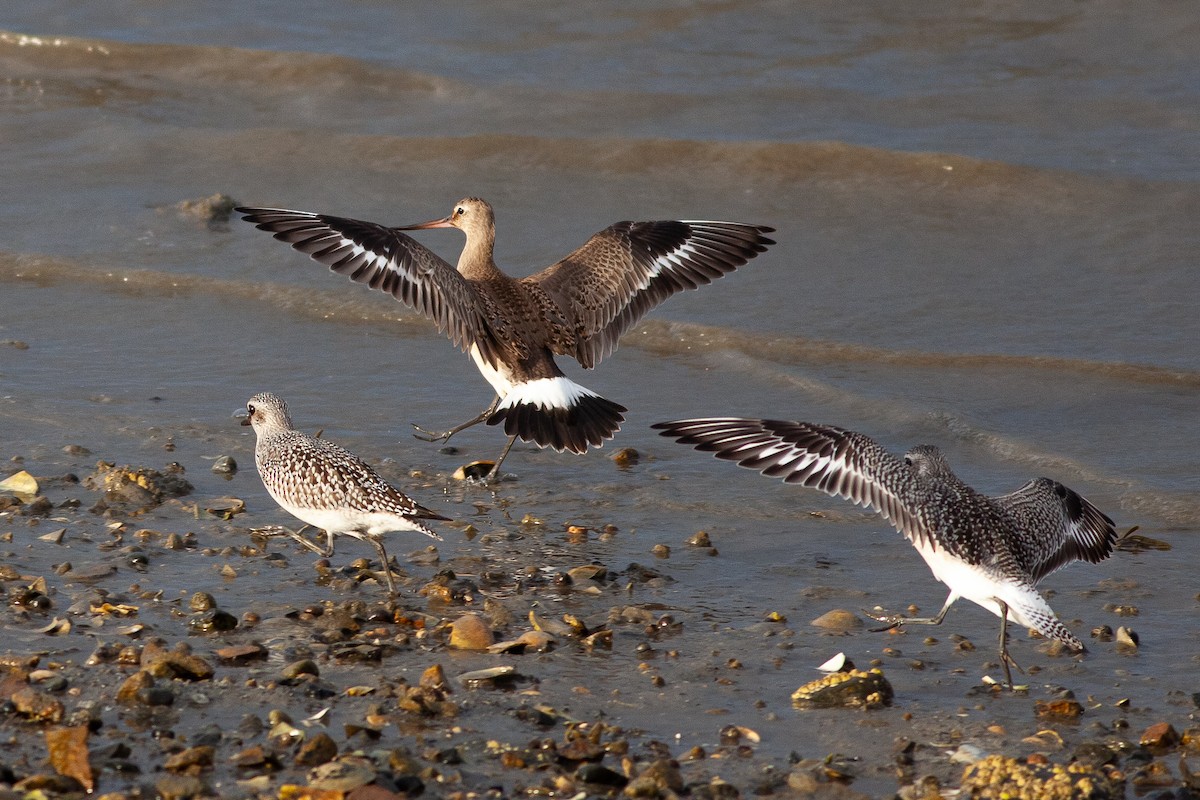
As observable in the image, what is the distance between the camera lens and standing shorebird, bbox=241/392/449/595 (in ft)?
19.5

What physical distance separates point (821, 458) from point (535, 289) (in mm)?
3121

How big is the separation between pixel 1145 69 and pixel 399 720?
37.4ft

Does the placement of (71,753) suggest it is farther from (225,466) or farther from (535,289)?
(535,289)

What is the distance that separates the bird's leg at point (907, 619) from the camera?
18.7 ft

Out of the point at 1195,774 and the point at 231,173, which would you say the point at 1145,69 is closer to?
the point at 231,173

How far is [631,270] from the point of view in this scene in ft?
29.6

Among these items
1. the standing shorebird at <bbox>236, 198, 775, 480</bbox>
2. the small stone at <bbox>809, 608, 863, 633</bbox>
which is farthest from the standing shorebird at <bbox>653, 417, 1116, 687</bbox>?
the standing shorebird at <bbox>236, 198, 775, 480</bbox>

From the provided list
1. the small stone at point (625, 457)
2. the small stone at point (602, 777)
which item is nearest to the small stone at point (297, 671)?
the small stone at point (602, 777)

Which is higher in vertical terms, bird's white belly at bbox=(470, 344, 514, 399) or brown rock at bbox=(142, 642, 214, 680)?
bird's white belly at bbox=(470, 344, 514, 399)

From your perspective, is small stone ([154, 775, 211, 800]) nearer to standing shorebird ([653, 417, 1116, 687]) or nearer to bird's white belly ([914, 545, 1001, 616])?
standing shorebird ([653, 417, 1116, 687])

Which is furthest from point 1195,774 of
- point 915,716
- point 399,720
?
point 399,720

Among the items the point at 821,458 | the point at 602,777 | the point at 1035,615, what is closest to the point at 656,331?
the point at 821,458

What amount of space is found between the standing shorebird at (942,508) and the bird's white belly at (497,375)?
2010 mm

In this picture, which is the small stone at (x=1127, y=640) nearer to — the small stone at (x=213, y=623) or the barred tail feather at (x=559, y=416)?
the barred tail feather at (x=559, y=416)
